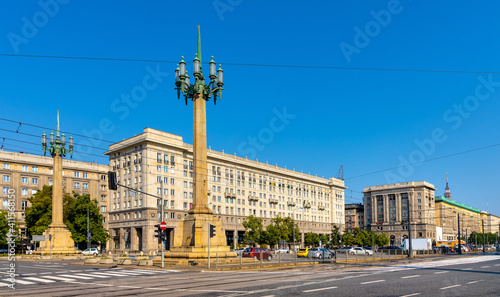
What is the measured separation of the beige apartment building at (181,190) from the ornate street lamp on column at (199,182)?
38.2 m

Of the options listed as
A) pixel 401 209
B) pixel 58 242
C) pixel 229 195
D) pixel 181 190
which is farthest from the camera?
pixel 401 209

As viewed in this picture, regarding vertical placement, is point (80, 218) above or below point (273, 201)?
below

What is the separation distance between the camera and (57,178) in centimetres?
5647

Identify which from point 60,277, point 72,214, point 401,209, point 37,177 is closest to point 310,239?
point 72,214

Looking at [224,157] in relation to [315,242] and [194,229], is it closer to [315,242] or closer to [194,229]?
[315,242]

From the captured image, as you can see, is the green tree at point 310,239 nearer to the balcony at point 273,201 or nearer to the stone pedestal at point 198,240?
the balcony at point 273,201

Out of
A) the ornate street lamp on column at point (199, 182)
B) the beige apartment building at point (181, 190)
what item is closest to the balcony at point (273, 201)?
the beige apartment building at point (181, 190)

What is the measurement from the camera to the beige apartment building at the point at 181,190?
302 feet

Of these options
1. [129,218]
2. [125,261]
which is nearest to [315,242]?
[129,218]

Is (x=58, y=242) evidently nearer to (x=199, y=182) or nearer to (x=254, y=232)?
(x=199, y=182)

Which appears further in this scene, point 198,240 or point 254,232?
point 254,232

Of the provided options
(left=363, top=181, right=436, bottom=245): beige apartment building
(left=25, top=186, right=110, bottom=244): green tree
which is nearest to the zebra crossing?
(left=25, top=186, right=110, bottom=244): green tree

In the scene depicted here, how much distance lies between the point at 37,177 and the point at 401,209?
446ft

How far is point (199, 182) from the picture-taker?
1416 inches
